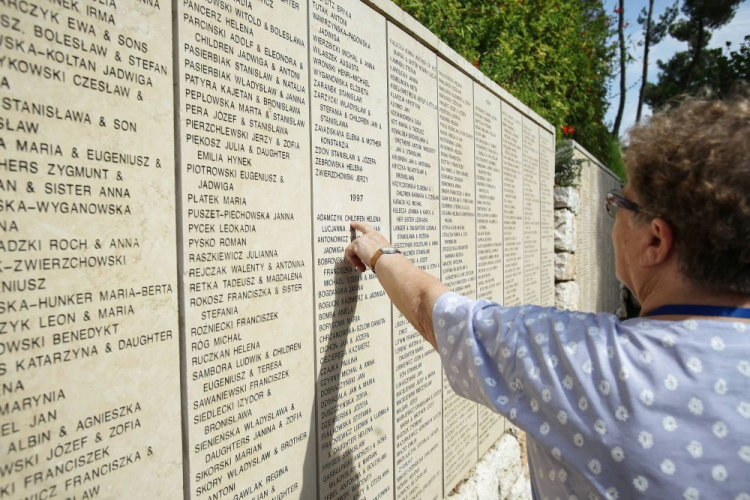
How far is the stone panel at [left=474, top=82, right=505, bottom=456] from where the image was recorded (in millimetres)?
3562

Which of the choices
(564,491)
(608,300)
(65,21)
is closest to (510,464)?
(564,491)

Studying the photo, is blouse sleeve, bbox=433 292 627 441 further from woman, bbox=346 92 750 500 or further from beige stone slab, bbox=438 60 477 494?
beige stone slab, bbox=438 60 477 494

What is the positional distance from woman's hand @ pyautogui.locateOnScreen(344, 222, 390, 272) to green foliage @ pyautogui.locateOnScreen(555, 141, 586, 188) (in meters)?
5.18

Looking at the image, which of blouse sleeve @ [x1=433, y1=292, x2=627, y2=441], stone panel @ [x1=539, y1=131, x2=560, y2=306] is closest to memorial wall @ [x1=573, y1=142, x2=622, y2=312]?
stone panel @ [x1=539, y1=131, x2=560, y2=306]

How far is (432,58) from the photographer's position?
298 cm

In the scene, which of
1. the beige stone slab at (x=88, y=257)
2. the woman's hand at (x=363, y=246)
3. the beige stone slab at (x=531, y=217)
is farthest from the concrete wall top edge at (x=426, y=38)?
the beige stone slab at (x=88, y=257)

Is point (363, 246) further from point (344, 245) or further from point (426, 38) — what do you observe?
point (426, 38)

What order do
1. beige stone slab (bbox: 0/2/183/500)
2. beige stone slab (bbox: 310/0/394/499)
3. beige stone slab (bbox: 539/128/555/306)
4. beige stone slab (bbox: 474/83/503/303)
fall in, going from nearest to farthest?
beige stone slab (bbox: 0/2/183/500) → beige stone slab (bbox: 310/0/394/499) → beige stone slab (bbox: 474/83/503/303) → beige stone slab (bbox: 539/128/555/306)

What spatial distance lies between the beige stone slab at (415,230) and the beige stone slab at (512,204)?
1.37 meters

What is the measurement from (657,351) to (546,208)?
174 inches

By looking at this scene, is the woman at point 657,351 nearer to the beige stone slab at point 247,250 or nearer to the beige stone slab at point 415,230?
the beige stone slab at point 247,250

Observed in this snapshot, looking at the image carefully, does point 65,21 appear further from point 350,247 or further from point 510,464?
point 510,464

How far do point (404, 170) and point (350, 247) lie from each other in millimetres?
673

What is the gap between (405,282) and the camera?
176 cm
